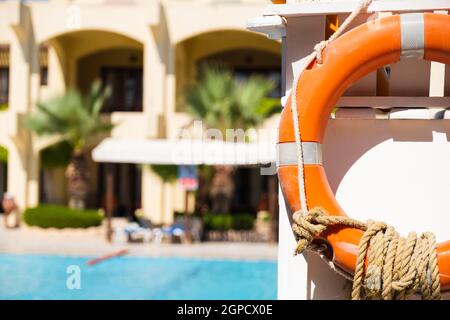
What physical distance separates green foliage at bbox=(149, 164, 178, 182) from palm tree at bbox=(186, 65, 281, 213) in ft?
3.17

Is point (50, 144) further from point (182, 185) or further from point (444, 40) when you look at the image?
point (444, 40)

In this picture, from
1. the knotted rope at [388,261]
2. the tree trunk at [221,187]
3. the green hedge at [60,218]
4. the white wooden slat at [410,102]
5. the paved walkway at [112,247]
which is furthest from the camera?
the green hedge at [60,218]

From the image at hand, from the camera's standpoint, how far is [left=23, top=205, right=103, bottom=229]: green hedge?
48.8 ft

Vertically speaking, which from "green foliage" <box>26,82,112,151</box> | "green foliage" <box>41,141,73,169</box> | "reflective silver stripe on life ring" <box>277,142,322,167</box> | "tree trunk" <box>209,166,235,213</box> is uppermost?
"green foliage" <box>26,82,112,151</box>

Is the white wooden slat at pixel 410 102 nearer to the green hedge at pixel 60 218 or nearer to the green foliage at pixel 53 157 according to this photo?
the green hedge at pixel 60 218

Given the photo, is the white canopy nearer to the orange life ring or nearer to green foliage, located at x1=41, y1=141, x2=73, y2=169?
green foliage, located at x1=41, y1=141, x2=73, y2=169

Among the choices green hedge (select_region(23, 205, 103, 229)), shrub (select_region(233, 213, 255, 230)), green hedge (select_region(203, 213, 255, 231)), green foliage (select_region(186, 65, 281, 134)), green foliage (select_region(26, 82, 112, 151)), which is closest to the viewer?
green foliage (select_region(186, 65, 281, 134))

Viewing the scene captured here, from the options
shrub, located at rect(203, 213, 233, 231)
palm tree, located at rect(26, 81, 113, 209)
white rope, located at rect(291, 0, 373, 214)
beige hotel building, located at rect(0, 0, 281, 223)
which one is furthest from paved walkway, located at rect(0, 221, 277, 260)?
white rope, located at rect(291, 0, 373, 214)

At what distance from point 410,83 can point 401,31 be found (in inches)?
20.5

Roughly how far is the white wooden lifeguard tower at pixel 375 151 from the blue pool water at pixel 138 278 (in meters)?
5.72

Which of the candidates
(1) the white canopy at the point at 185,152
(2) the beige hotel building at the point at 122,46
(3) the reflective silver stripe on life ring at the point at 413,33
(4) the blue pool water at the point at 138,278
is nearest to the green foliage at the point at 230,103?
(1) the white canopy at the point at 185,152

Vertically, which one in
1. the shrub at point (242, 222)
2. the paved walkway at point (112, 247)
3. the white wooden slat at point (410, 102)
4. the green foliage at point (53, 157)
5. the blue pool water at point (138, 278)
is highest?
the white wooden slat at point (410, 102)

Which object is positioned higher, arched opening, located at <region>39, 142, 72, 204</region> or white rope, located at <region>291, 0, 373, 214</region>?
white rope, located at <region>291, 0, 373, 214</region>

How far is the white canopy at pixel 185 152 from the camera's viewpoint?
42.4ft
